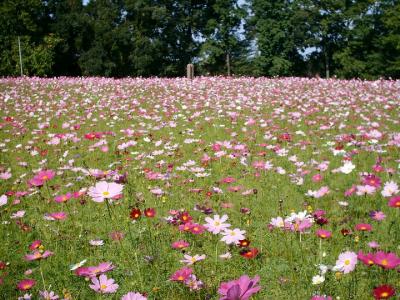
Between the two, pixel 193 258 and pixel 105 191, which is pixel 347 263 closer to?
pixel 193 258

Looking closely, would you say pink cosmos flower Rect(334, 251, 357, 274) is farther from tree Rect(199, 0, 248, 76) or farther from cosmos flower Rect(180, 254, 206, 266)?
tree Rect(199, 0, 248, 76)

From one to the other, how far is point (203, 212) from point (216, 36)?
37598 mm

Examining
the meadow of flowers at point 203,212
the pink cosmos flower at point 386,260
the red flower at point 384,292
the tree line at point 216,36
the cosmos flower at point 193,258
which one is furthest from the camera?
the tree line at point 216,36

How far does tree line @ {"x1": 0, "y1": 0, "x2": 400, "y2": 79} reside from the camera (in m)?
33.9

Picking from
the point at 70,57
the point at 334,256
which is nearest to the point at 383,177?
the point at 334,256

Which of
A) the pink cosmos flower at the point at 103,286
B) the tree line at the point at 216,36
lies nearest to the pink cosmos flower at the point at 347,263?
the pink cosmos flower at the point at 103,286

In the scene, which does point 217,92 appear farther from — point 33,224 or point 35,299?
point 35,299

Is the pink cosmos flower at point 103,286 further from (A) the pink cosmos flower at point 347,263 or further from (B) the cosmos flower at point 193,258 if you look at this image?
(A) the pink cosmos flower at point 347,263

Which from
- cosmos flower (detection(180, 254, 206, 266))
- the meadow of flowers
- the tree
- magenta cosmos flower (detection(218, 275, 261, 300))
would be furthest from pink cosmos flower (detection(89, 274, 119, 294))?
the tree

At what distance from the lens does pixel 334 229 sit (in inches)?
127

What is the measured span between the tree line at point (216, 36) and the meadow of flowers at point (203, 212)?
2792cm

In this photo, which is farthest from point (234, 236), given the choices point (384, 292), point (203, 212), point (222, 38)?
point (222, 38)

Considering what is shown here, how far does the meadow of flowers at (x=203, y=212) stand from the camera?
7.48 ft

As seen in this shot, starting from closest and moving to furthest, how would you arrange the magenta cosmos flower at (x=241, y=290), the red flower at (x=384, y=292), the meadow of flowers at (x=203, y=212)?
1. the magenta cosmos flower at (x=241, y=290)
2. the red flower at (x=384, y=292)
3. the meadow of flowers at (x=203, y=212)
